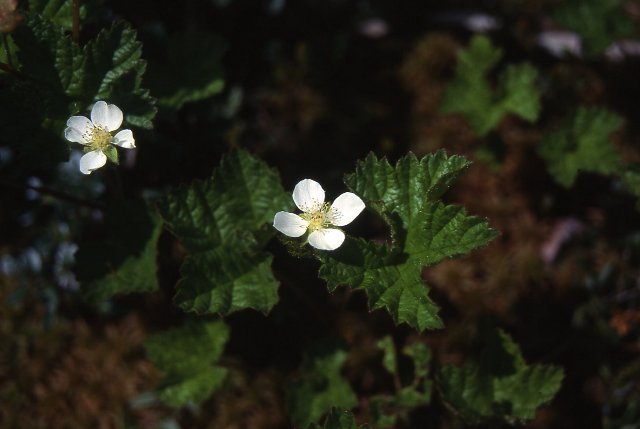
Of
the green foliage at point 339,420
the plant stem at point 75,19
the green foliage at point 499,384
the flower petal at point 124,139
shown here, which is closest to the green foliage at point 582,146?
the green foliage at point 499,384

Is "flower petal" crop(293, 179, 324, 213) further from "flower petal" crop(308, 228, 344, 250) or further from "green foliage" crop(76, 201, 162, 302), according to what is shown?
"green foliage" crop(76, 201, 162, 302)

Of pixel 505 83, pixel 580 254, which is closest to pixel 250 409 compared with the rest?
pixel 580 254

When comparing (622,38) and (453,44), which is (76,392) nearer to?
(453,44)

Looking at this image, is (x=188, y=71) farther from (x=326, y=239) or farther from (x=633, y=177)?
(x=633, y=177)

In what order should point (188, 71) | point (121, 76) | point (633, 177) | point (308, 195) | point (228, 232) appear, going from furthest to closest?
1. point (188, 71)
2. point (633, 177)
3. point (228, 232)
4. point (121, 76)
5. point (308, 195)

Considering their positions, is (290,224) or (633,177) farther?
(633,177)

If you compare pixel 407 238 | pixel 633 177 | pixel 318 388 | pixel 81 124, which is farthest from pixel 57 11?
pixel 633 177
